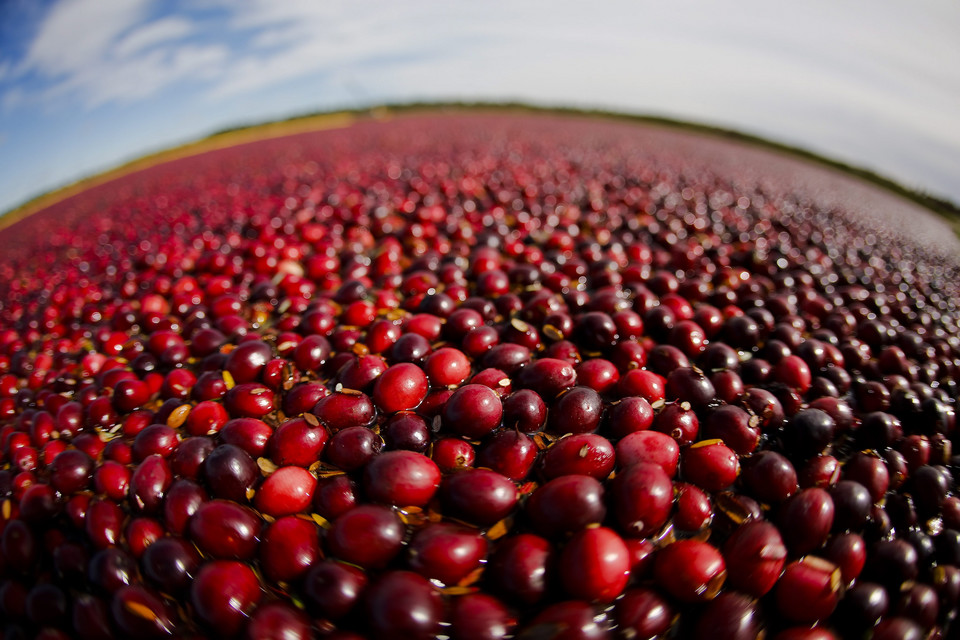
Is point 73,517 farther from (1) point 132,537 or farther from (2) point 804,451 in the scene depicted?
(2) point 804,451

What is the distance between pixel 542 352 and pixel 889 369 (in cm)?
136

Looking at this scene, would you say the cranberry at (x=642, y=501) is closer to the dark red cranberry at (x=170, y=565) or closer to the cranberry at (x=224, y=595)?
the cranberry at (x=224, y=595)

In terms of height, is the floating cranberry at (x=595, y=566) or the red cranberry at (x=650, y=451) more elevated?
the red cranberry at (x=650, y=451)

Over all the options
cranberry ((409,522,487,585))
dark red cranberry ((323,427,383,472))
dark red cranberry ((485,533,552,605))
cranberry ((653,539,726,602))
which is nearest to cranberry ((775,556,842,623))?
cranberry ((653,539,726,602))

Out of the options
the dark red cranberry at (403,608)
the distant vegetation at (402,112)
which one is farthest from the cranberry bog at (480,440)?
the distant vegetation at (402,112)

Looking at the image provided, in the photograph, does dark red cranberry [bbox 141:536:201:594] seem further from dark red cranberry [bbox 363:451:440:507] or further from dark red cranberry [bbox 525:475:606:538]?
dark red cranberry [bbox 525:475:606:538]

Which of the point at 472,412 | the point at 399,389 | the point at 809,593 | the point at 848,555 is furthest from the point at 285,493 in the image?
the point at 848,555

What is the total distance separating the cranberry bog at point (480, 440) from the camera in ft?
3.31

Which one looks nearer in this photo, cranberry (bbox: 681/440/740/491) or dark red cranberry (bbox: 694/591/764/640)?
dark red cranberry (bbox: 694/591/764/640)

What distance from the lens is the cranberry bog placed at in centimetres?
101

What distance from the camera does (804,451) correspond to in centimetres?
136

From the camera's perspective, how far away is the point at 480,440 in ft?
4.42

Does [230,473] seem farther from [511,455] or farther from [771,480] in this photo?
[771,480]

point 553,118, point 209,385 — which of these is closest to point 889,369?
point 209,385
